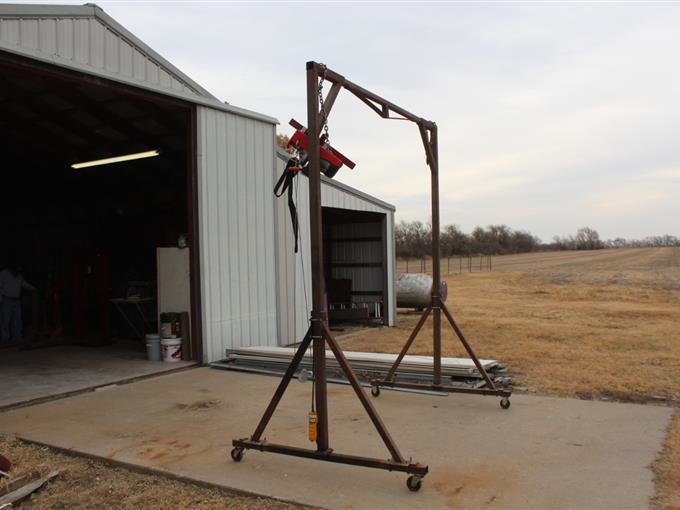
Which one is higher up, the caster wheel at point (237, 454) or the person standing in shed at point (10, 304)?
the person standing in shed at point (10, 304)

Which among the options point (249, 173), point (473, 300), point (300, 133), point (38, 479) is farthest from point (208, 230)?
point (473, 300)

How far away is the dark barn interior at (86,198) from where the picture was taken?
864 centimetres

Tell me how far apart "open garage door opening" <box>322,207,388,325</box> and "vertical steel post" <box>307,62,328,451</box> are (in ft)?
31.4

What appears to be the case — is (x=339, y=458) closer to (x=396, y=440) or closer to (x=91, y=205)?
(x=396, y=440)

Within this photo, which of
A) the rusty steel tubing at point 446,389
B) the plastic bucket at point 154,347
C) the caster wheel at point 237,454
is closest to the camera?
the caster wheel at point 237,454

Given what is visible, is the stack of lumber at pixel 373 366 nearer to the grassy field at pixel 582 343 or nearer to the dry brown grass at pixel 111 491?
the grassy field at pixel 582 343

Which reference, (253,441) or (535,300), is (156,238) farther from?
(535,300)

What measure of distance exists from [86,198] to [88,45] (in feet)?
23.6

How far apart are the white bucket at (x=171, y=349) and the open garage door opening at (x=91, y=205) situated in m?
0.23

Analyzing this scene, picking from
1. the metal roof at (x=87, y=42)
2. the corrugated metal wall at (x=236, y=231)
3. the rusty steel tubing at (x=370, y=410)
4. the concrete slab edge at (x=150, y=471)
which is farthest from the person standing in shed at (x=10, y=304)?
the rusty steel tubing at (x=370, y=410)

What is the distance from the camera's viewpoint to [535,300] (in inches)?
794

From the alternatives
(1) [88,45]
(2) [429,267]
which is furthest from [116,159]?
(2) [429,267]

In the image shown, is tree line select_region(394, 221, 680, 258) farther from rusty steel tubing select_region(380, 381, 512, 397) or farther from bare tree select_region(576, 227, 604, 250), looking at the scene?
rusty steel tubing select_region(380, 381, 512, 397)

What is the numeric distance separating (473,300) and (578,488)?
17107 mm
